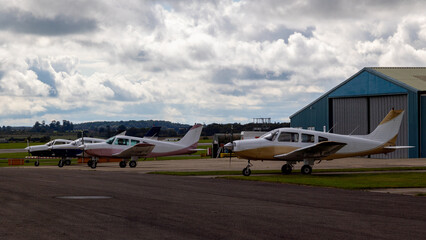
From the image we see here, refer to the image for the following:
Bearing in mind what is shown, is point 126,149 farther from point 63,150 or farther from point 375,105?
point 375,105

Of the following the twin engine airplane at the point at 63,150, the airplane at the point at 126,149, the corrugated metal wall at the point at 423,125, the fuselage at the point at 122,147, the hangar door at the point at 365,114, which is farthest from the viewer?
the hangar door at the point at 365,114

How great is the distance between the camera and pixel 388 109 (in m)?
54.4

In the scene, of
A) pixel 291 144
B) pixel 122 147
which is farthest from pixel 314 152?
pixel 122 147

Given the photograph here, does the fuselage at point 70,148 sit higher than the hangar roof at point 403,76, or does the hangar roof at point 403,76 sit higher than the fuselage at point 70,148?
the hangar roof at point 403,76

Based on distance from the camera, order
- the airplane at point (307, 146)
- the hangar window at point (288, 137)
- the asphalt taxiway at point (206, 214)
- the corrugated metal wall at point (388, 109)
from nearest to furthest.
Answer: the asphalt taxiway at point (206, 214) → the airplane at point (307, 146) → the hangar window at point (288, 137) → the corrugated metal wall at point (388, 109)

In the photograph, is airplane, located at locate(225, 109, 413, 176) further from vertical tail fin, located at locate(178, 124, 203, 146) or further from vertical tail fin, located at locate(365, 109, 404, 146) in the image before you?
vertical tail fin, located at locate(178, 124, 203, 146)

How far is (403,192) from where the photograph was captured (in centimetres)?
2022

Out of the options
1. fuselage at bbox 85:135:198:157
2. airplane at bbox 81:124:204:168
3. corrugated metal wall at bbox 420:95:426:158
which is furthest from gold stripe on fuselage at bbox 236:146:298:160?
corrugated metal wall at bbox 420:95:426:158

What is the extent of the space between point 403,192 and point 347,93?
130 feet

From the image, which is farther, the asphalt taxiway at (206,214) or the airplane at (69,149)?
the airplane at (69,149)

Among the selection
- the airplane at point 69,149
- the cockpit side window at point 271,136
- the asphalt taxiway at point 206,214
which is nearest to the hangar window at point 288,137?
the cockpit side window at point 271,136

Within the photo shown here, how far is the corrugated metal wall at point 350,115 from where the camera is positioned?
57188mm

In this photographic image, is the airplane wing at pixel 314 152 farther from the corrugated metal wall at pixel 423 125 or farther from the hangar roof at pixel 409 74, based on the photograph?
the hangar roof at pixel 409 74

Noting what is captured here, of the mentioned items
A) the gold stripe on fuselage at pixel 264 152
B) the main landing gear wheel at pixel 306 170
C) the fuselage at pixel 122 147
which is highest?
the fuselage at pixel 122 147
